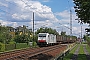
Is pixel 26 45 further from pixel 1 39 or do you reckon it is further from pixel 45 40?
pixel 1 39

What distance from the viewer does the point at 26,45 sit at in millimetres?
63219

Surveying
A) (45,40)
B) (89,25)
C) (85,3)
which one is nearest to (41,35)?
(45,40)

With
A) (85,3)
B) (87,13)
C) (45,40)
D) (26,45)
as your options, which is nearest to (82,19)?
(87,13)

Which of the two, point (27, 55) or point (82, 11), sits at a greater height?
point (82, 11)

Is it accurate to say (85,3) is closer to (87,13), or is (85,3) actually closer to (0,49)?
(87,13)

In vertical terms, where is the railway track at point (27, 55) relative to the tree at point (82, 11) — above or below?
below

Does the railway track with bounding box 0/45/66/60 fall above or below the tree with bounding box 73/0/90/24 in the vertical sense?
below

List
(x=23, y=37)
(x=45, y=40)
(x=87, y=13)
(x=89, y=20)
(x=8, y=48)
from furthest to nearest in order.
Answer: (x=23, y=37) → (x=45, y=40) → (x=8, y=48) → (x=89, y=20) → (x=87, y=13)

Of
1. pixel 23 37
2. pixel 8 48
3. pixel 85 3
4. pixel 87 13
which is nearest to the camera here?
pixel 85 3

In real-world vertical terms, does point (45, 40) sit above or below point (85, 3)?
below

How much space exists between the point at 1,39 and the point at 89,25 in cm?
2662

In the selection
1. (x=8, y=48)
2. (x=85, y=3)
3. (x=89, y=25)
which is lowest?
(x=8, y=48)

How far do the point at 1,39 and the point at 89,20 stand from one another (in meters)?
27.6

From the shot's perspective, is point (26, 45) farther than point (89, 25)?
Yes
